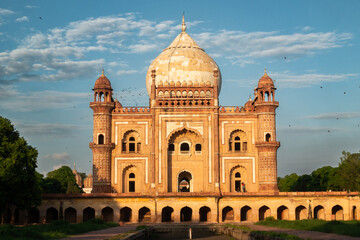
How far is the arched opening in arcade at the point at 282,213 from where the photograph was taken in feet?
143

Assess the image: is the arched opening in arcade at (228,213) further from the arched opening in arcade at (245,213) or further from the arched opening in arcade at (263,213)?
the arched opening in arcade at (263,213)

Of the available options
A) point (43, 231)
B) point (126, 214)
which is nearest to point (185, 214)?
point (126, 214)

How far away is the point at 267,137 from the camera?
45.5m

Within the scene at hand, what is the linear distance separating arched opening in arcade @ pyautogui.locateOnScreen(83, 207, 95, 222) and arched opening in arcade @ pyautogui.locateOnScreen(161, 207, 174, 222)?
561 centimetres

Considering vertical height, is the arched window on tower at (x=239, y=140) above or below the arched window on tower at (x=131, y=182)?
above

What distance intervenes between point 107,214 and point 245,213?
36.3ft

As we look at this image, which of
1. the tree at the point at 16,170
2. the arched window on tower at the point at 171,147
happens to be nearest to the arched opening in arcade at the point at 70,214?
the tree at the point at 16,170

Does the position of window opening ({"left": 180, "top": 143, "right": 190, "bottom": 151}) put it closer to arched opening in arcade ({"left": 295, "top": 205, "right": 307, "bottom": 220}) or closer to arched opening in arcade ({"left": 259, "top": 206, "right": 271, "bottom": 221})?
arched opening in arcade ({"left": 259, "top": 206, "right": 271, "bottom": 221})

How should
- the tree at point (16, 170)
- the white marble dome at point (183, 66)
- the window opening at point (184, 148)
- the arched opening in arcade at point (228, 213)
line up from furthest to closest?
the white marble dome at point (183, 66)
the window opening at point (184, 148)
the arched opening in arcade at point (228, 213)
the tree at point (16, 170)

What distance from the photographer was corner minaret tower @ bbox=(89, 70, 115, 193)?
44656mm

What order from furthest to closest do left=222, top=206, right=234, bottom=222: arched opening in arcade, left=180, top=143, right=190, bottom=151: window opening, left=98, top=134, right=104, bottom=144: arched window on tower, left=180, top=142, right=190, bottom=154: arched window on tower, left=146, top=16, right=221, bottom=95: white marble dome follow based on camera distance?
left=146, top=16, right=221, bottom=95: white marble dome, left=180, top=143, right=190, bottom=151: window opening, left=180, top=142, right=190, bottom=154: arched window on tower, left=98, top=134, right=104, bottom=144: arched window on tower, left=222, top=206, right=234, bottom=222: arched opening in arcade

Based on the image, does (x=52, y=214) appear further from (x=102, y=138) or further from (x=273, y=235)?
(x=273, y=235)

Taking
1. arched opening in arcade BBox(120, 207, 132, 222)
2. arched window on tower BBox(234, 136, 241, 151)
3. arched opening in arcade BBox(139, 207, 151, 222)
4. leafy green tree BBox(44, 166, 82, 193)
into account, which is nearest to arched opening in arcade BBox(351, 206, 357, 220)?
arched window on tower BBox(234, 136, 241, 151)

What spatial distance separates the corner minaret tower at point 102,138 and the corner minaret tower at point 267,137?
12120 mm
